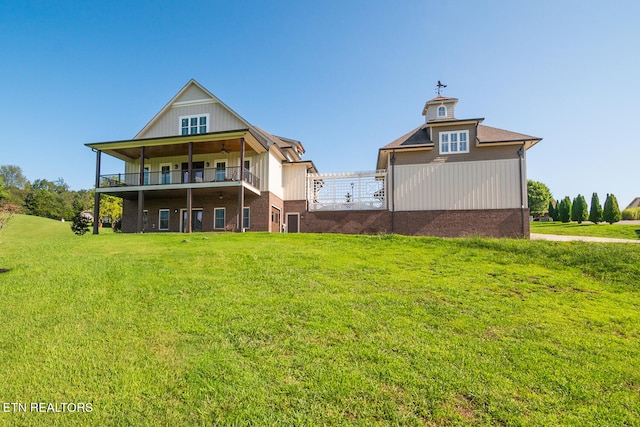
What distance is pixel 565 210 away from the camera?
1359 inches

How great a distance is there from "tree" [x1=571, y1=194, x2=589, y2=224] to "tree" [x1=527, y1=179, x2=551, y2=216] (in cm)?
1979

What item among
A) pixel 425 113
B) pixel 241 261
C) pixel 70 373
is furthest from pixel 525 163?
pixel 70 373

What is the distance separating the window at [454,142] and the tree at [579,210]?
875 inches

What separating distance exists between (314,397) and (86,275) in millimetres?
6595

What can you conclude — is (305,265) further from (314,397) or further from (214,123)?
(214,123)

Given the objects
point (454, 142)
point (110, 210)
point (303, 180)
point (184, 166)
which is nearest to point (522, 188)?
point (454, 142)

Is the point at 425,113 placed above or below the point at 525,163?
above

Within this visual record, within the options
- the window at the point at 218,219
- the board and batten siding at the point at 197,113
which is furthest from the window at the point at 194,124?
the window at the point at 218,219

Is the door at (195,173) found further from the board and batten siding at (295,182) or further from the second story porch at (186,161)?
the board and batten siding at (295,182)

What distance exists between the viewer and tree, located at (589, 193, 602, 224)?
30.2 metres

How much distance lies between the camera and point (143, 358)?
4309 mm

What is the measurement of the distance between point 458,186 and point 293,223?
9.59 m

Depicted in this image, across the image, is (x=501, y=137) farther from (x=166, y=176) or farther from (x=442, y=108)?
(x=166, y=176)

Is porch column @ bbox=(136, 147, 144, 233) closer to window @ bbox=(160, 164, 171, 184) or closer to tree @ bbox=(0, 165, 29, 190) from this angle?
window @ bbox=(160, 164, 171, 184)
